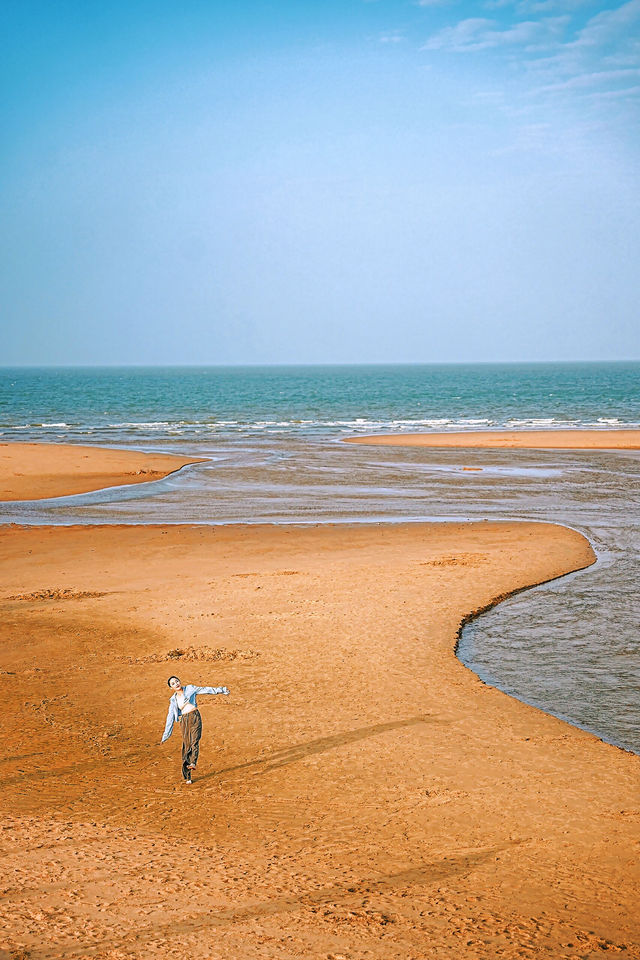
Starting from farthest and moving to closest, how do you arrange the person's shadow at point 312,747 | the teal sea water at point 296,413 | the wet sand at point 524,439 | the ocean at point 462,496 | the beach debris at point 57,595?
the teal sea water at point 296,413 < the wet sand at point 524,439 < the beach debris at point 57,595 < the ocean at point 462,496 < the person's shadow at point 312,747

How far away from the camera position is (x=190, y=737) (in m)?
10.0

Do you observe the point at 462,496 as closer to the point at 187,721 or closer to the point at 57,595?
the point at 57,595

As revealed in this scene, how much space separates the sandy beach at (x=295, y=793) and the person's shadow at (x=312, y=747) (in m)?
0.03

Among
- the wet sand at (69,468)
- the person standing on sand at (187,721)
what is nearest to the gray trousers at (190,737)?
the person standing on sand at (187,721)

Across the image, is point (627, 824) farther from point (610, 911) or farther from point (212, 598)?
point (212, 598)

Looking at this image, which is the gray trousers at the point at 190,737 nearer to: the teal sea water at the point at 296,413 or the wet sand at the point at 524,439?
the wet sand at the point at 524,439

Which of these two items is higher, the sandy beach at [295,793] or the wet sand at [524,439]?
the wet sand at [524,439]

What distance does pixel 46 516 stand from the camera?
2922 cm

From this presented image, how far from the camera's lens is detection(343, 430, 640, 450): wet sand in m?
51.6

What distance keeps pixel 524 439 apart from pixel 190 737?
47444 millimetres

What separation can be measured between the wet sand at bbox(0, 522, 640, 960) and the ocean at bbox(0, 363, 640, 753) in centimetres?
124

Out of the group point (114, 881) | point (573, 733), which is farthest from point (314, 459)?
point (114, 881)

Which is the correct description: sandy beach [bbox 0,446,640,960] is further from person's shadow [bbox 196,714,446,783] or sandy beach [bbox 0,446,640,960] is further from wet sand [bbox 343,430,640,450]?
wet sand [bbox 343,430,640,450]

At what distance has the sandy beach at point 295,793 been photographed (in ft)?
24.1
